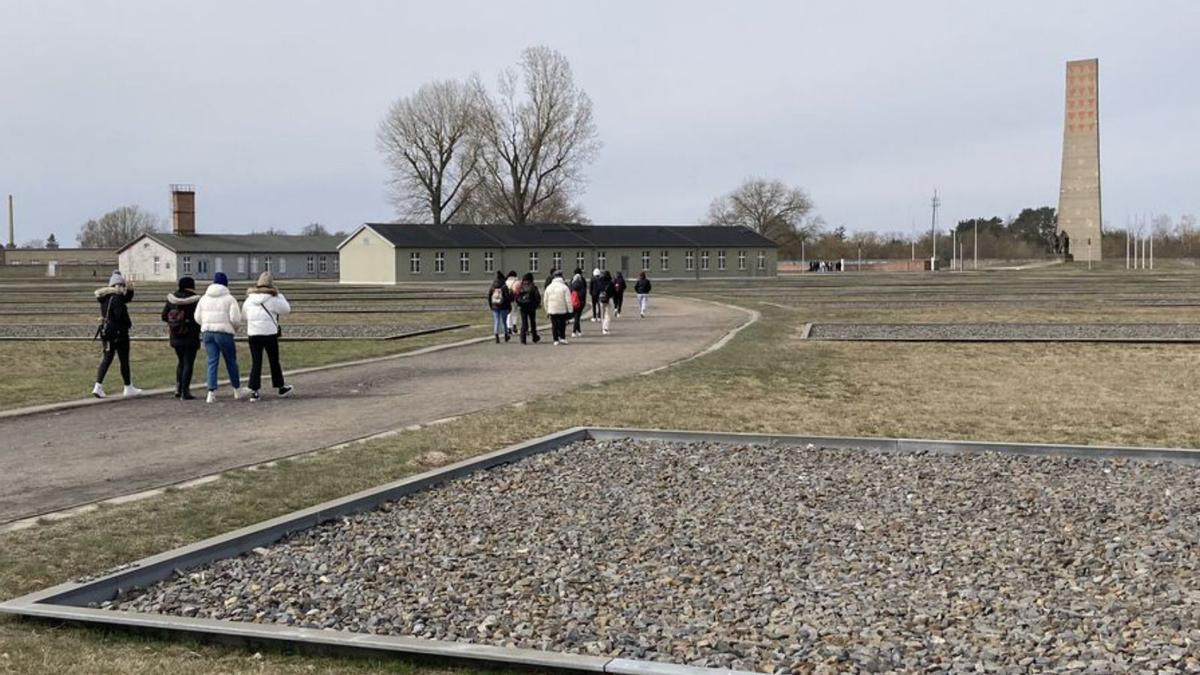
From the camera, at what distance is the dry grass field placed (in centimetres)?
519

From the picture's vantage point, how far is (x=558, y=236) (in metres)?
85.3

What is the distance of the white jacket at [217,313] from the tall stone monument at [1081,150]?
92139mm

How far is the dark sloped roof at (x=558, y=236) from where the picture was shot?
8081 cm

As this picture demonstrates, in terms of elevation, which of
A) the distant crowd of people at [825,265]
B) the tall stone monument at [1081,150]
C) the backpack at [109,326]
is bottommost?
the backpack at [109,326]

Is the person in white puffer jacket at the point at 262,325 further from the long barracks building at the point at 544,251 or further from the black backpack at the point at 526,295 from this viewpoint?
the long barracks building at the point at 544,251

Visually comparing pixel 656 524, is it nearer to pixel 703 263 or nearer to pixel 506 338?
pixel 506 338

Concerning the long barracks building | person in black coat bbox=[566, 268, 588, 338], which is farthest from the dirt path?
the long barracks building

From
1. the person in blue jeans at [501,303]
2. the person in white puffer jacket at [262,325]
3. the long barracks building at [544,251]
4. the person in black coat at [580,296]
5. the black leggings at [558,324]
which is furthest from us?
the long barracks building at [544,251]

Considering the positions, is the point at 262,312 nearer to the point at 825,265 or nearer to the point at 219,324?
the point at 219,324

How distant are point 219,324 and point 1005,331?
16934 millimetres

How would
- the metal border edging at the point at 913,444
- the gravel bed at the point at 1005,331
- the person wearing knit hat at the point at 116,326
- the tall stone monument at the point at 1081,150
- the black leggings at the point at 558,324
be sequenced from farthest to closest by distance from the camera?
the tall stone monument at the point at 1081,150 < the black leggings at the point at 558,324 < the gravel bed at the point at 1005,331 < the person wearing knit hat at the point at 116,326 < the metal border edging at the point at 913,444

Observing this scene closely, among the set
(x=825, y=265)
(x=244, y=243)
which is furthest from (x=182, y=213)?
(x=825, y=265)

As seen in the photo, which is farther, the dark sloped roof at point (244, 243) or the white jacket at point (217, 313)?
the dark sloped roof at point (244, 243)

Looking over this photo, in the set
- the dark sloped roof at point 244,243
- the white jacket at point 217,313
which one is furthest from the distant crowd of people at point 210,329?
the dark sloped roof at point 244,243
